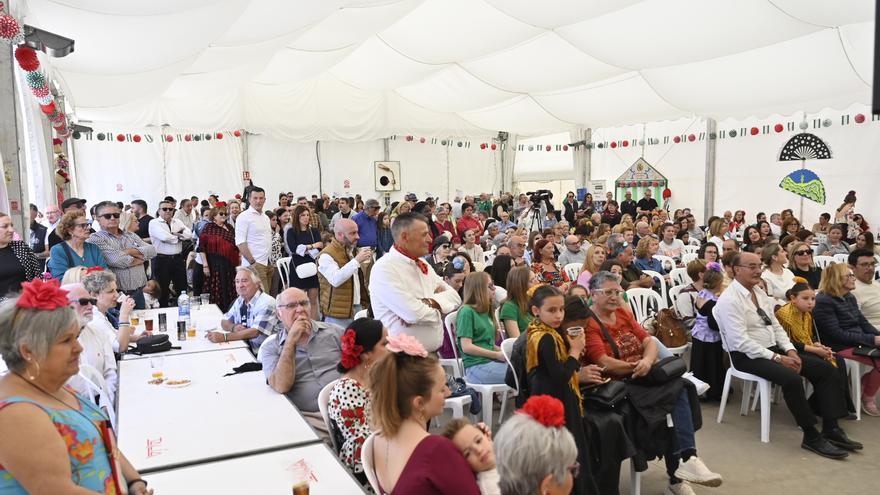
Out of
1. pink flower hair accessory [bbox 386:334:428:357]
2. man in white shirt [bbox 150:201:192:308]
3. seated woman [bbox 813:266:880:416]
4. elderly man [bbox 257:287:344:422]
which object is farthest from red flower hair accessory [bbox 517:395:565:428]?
man in white shirt [bbox 150:201:192:308]

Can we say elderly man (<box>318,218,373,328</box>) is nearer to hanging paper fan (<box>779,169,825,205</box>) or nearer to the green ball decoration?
the green ball decoration

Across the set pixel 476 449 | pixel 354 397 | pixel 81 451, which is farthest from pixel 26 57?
pixel 476 449

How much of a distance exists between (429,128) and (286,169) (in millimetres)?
3921

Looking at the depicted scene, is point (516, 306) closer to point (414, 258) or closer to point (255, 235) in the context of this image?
point (414, 258)

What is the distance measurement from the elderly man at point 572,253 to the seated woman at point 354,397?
4594 mm

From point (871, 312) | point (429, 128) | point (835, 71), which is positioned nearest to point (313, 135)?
point (429, 128)

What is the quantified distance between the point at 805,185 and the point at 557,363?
12.1 metres

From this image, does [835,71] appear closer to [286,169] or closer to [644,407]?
[644,407]

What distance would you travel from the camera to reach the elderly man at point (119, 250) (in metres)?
5.15

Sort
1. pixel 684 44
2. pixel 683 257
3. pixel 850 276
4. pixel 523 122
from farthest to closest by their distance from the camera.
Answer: pixel 523 122 → pixel 684 44 → pixel 683 257 → pixel 850 276

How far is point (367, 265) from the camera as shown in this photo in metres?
6.28

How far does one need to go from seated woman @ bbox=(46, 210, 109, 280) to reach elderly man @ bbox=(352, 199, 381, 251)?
11.6 ft

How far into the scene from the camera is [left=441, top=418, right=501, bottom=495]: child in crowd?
1.97 meters

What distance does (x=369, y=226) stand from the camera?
7.95m
